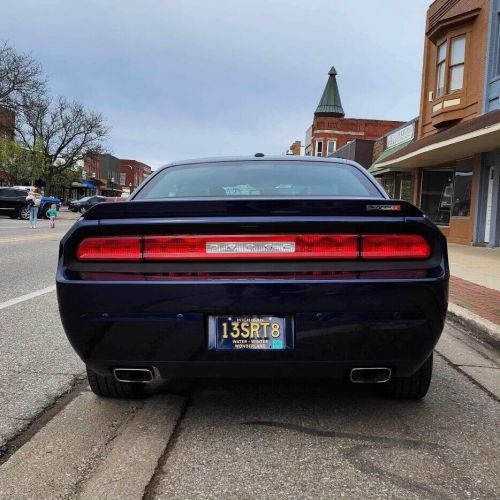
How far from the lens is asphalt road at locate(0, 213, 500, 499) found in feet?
8.01

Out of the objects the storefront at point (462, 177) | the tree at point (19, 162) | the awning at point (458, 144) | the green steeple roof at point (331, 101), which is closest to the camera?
the awning at point (458, 144)

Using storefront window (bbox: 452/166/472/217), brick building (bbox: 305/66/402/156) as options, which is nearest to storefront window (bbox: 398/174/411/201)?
storefront window (bbox: 452/166/472/217)

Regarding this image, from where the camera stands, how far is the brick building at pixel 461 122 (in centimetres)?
1555

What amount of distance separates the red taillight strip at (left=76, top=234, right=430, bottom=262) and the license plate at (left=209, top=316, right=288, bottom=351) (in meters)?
0.31

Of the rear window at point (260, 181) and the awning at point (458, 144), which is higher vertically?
Answer: the awning at point (458, 144)

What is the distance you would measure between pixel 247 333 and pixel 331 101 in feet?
193

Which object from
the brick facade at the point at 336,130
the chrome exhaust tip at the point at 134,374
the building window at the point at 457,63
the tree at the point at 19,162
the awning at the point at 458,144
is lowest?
the chrome exhaust tip at the point at 134,374

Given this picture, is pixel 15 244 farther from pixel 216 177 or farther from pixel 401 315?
pixel 401 315

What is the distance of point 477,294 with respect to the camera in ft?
24.6

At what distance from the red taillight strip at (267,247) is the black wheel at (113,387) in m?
0.94

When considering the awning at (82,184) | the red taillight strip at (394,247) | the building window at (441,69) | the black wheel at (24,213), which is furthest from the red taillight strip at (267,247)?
the awning at (82,184)

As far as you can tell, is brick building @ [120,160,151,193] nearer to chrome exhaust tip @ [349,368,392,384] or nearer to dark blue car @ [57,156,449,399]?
dark blue car @ [57,156,449,399]

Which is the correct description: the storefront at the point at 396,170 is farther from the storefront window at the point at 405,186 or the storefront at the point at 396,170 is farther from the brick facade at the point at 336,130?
the brick facade at the point at 336,130

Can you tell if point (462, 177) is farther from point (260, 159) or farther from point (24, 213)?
point (24, 213)
